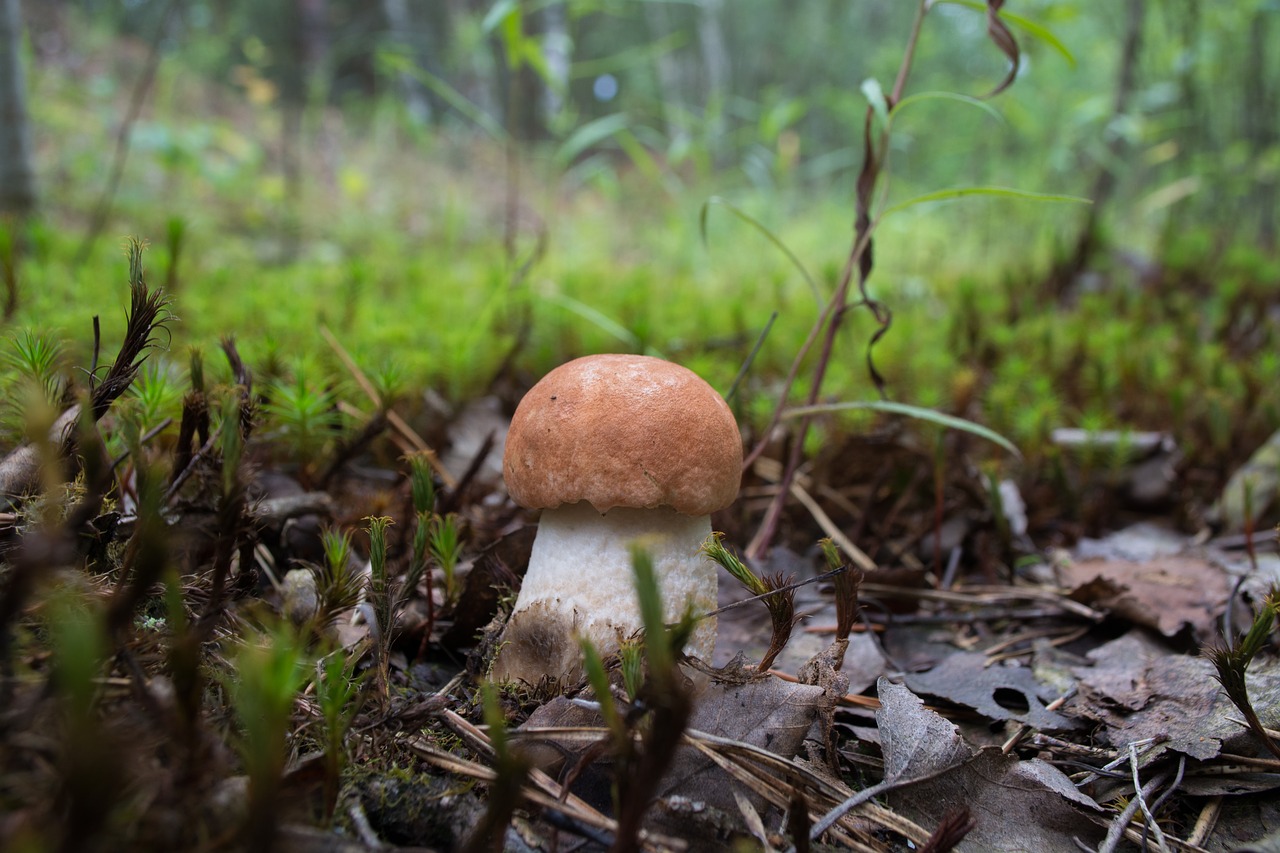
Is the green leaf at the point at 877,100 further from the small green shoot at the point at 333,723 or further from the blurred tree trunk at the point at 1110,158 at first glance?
the blurred tree trunk at the point at 1110,158

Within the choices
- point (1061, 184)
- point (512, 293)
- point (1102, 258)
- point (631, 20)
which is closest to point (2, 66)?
point (512, 293)

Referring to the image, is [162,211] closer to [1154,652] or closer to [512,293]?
[512,293]

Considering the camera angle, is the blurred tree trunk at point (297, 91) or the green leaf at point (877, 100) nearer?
the green leaf at point (877, 100)

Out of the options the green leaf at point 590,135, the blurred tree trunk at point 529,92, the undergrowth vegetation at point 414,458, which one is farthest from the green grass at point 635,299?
the blurred tree trunk at point 529,92

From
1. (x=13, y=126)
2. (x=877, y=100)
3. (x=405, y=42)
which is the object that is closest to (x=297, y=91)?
(x=13, y=126)

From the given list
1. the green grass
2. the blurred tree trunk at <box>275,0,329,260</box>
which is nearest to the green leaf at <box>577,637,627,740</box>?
the green grass

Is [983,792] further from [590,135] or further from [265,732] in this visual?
[590,135]
